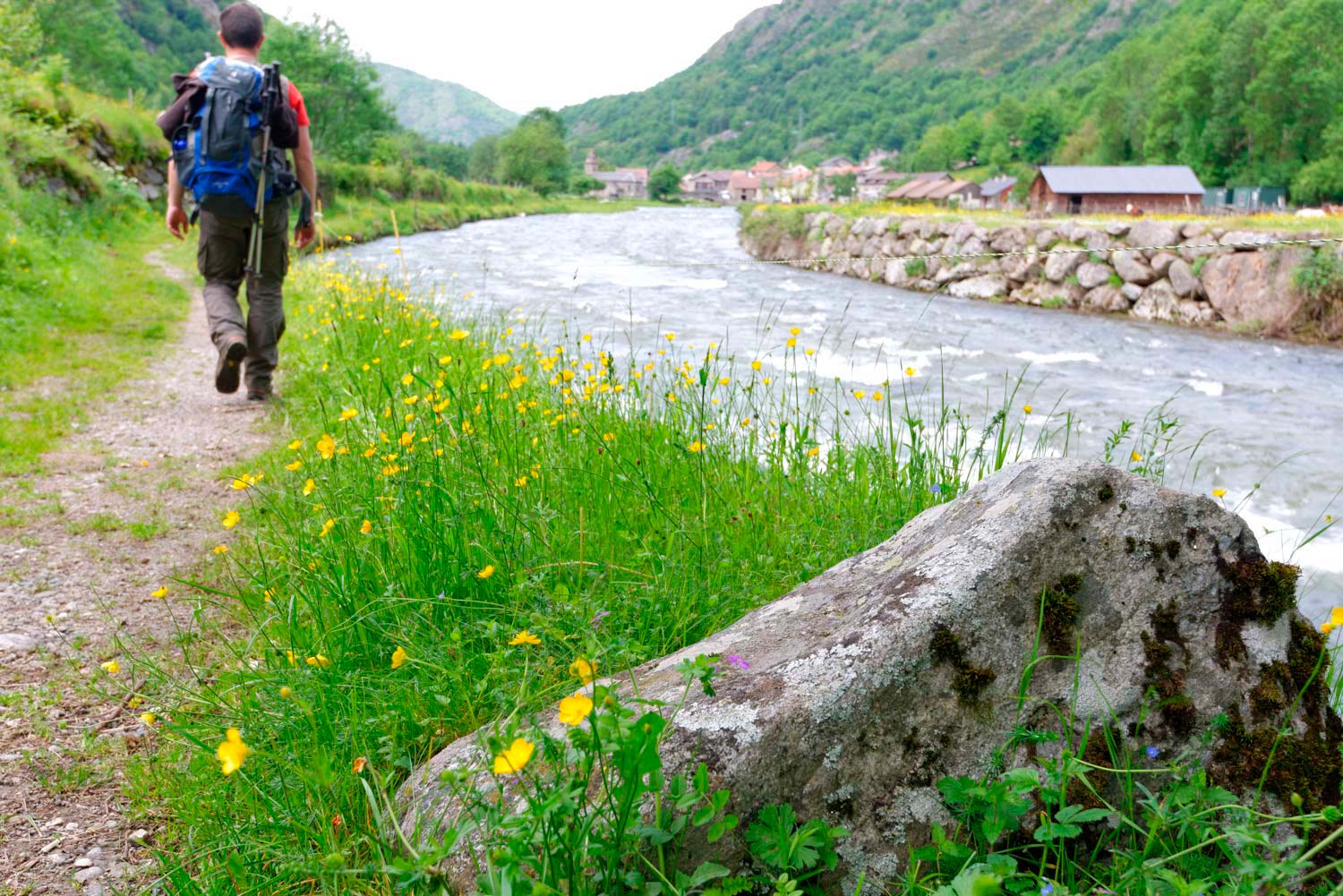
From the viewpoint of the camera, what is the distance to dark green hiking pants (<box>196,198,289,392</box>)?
20.1 feet

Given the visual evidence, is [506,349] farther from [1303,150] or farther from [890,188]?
[890,188]

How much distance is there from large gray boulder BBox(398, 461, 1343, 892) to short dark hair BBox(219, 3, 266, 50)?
5.65m

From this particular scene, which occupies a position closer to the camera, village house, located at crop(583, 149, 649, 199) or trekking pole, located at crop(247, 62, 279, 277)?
trekking pole, located at crop(247, 62, 279, 277)

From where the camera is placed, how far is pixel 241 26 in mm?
5969

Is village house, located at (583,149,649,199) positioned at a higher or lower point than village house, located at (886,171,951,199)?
higher

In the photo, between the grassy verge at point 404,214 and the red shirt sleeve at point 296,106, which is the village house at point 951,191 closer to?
the grassy verge at point 404,214

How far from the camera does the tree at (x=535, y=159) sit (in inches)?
4087

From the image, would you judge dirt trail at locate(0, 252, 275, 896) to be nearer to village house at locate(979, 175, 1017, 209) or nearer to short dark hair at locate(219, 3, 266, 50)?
short dark hair at locate(219, 3, 266, 50)

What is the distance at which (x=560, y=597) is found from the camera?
2.47 metres

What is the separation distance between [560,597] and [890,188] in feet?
402

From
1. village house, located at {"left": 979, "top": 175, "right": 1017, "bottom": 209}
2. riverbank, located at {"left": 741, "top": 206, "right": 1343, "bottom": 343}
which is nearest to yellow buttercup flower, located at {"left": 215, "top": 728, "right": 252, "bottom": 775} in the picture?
riverbank, located at {"left": 741, "top": 206, "right": 1343, "bottom": 343}

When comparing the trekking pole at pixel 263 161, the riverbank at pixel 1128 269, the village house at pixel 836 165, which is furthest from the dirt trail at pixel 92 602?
the village house at pixel 836 165

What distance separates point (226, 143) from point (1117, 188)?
155 ft

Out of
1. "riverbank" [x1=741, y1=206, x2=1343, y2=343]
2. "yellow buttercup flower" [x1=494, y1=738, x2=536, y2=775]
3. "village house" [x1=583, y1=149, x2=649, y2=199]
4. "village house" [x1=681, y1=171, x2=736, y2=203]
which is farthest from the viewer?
"village house" [x1=681, y1=171, x2=736, y2=203]
